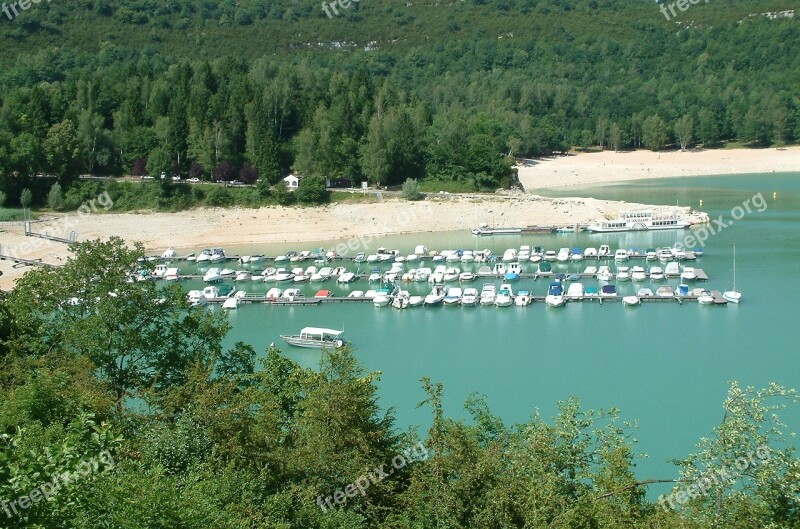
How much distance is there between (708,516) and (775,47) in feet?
242

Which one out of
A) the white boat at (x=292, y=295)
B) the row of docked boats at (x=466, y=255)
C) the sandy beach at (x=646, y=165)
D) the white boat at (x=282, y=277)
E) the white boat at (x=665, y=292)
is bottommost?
the white boat at (x=292, y=295)

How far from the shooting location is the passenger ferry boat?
3294 cm

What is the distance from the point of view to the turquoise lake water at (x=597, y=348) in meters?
16.3

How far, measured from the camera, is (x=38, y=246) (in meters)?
31.1

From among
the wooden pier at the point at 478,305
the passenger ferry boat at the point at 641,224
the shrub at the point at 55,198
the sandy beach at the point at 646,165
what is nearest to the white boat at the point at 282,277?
the wooden pier at the point at 478,305

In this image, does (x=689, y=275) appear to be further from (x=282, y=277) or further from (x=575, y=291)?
(x=282, y=277)

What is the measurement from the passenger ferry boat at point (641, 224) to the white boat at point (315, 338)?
48.6 feet

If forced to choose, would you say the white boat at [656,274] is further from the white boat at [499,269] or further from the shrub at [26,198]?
the shrub at [26,198]

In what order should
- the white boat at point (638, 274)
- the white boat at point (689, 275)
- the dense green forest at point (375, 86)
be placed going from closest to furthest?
the white boat at point (689, 275), the white boat at point (638, 274), the dense green forest at point (375, 86)

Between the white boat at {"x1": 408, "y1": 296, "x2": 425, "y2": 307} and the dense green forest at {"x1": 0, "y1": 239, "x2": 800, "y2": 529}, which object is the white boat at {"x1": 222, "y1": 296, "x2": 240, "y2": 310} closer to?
the white boat at {"x1": 408, "y1": 296, "x2": 425, "y2": 307}

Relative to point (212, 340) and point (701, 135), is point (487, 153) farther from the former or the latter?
point (212, 340)

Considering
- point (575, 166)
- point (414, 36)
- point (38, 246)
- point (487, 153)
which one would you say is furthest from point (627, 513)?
point (414, 36)

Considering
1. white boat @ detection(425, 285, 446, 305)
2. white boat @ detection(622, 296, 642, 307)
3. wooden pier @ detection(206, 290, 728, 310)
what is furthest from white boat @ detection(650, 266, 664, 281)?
white boat @ detection(425, 285, 446, 305)

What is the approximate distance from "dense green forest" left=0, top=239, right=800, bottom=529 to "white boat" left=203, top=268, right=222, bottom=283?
53.9 ft
